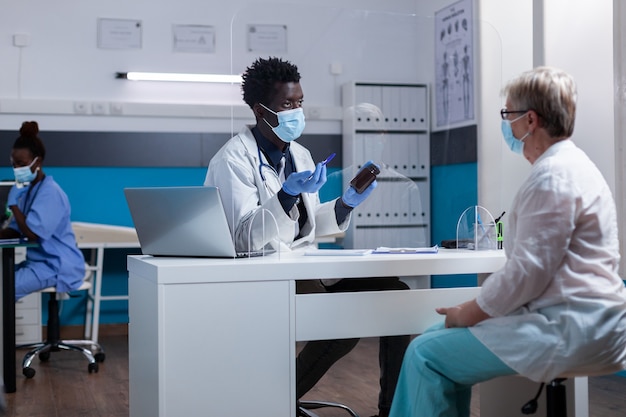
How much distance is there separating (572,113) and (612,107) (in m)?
2.13

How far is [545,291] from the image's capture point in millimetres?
1896

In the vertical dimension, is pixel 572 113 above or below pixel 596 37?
below

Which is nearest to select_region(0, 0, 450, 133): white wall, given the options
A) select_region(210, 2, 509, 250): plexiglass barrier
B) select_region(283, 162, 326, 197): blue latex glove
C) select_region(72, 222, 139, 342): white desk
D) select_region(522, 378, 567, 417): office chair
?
select_region(72, 222, 139, 342): white desk

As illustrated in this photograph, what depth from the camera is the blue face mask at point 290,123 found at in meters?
2.54

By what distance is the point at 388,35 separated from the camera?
2.85 metres

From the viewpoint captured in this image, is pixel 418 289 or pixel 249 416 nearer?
pixel 249 416

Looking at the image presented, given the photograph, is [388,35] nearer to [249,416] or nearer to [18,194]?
[249,416]

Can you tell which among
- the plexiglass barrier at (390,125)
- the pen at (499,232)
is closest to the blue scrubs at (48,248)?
the plexiglass barrier at (390,125)

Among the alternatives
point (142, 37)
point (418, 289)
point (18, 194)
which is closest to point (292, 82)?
point (418, 289)

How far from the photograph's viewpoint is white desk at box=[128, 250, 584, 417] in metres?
2.06

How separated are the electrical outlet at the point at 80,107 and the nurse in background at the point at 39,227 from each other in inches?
35.2

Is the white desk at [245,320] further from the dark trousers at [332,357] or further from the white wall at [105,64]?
the white wall at [105,64]

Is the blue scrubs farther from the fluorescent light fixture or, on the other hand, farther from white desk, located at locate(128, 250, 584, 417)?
white desk, located at locate(128, 250, 584, 417)

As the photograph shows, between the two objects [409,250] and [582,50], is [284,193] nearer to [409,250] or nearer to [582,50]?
[409,250]
